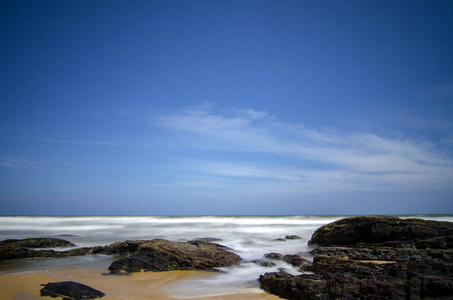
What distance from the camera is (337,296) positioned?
4566 millimetres

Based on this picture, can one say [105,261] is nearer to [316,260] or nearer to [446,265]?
[316,260]

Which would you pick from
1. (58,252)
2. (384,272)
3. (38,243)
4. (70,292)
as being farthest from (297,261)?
(38,243)

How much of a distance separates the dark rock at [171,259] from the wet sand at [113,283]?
1.05 ft

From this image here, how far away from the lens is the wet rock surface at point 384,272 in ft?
14.7

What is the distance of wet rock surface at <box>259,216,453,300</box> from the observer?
4.48 meters

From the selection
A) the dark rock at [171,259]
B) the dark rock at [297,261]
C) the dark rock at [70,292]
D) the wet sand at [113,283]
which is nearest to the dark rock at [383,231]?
the dark rock at [297,261]

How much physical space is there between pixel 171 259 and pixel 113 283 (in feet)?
6.56

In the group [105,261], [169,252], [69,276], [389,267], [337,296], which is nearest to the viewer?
[337,296]

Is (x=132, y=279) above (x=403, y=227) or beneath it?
beneath

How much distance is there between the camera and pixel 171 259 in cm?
795

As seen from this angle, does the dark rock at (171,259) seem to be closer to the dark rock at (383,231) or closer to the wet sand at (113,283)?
the wet sand at (113,283)

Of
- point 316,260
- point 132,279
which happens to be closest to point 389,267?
point 316,260

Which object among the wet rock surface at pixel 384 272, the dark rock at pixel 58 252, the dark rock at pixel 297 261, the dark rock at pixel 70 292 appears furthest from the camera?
the dark rock at pixel 58 252

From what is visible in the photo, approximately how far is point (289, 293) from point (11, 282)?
241 inches
